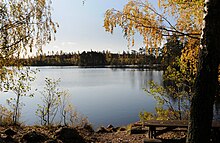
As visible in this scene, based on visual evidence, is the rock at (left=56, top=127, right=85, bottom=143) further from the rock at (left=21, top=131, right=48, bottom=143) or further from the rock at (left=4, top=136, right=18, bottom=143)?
the rock at (left=4, top=136, right=18, bottom=143)

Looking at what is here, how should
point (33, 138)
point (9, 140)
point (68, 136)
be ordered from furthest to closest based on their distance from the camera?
1. point (68, 136)
2. point (33, 138)
3. point (9, 140)

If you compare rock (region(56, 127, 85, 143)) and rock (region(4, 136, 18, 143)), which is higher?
rock (region(4, 136, 18, 143))

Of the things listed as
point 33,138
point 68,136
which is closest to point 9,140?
point 33,138

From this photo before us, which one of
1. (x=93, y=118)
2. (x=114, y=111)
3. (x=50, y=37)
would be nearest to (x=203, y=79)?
(x=50, y=37)

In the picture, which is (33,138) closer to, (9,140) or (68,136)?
A: (9,140)

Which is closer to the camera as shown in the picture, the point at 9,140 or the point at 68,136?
the point at 9,140

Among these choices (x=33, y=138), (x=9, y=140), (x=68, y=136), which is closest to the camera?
(x=9, y=140)

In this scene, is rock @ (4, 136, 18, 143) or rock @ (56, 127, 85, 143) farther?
rock @ (56, 127, 85, 143)

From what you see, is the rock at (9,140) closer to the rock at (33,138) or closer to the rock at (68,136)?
the rock at (33,138)

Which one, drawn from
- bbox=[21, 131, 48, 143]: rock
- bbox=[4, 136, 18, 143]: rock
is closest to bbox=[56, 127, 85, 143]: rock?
bbox=[21, 131, 48, 143]: rock

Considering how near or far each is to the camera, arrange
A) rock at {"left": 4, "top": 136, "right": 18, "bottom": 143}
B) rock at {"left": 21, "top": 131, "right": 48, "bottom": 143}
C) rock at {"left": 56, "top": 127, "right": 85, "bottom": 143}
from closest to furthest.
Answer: rock at {"left": 4, "top": 136, "right": 18, "bottom": 143} < rock at {"left": 21, "top": 131, "right": 48, "bottom": 143} < rock at {"left": 56, "top": 127, "right": 85, "bottom": 143}

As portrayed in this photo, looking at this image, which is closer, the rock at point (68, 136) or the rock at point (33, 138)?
the rock at point (33, 138)

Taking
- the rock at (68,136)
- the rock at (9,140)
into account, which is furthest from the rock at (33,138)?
the rock at (68,136)

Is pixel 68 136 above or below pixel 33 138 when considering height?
below
